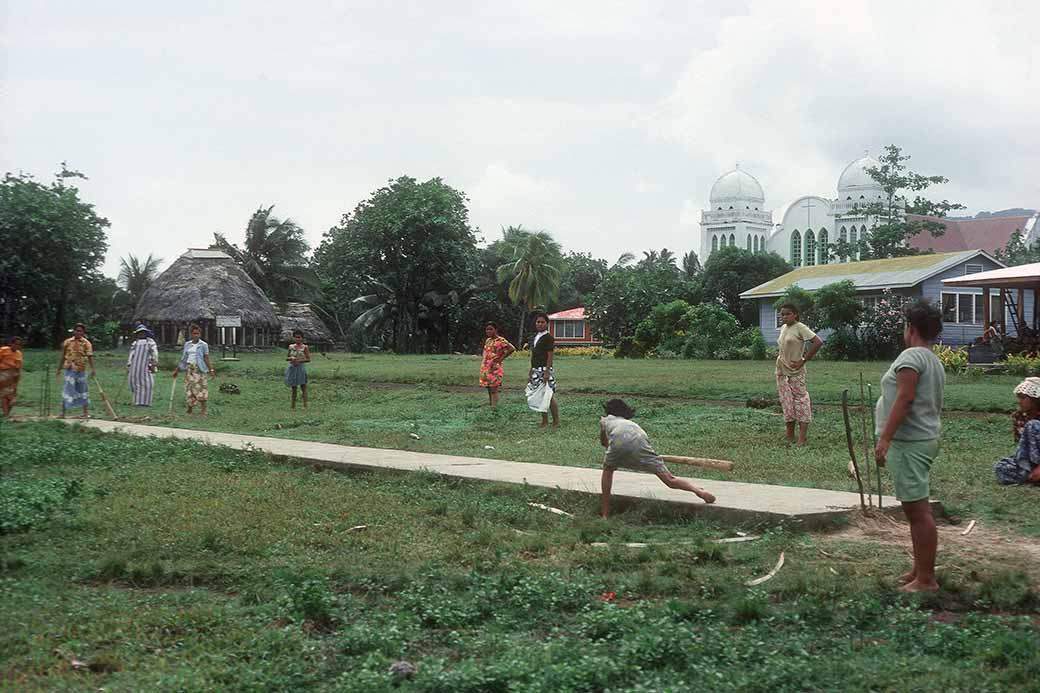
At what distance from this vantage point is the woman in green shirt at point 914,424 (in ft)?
21.0

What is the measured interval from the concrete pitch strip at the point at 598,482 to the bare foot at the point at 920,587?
5.84 feet

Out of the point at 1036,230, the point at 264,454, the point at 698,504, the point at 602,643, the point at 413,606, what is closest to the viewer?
the point at 602,643

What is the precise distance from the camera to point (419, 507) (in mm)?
9070

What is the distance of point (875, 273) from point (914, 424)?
127 feet

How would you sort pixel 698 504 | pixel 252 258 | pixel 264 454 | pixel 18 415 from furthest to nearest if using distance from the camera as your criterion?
pixel 252 258
pixel 18 415
pixel 264 454
pixel 698 504

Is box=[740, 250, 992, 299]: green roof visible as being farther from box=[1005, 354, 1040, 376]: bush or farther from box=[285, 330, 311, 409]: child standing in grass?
box=[285, 330, 311, 409]: child standing in grass

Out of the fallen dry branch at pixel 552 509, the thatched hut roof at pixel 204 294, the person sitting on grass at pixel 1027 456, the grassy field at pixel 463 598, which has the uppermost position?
the thatched hut roof at pixel 204 294

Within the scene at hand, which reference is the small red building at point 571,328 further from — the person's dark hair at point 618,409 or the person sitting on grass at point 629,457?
the person sitting on grass at point 629,457

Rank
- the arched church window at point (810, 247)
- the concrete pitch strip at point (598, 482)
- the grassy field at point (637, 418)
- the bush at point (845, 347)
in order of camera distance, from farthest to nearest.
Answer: the arched church window at point (810, 247) → the bush at point (845, 347) → the grassy field at point (637, 418) → the concrete pitch strip at point (598, 482)

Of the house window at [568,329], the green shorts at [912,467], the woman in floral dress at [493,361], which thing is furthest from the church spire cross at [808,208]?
the green shorts at [912,467]

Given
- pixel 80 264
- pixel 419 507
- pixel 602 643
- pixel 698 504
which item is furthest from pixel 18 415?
pixel 80 264

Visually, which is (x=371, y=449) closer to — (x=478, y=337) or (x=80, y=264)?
(x=80, y=264)

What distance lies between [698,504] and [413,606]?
330 centimetres

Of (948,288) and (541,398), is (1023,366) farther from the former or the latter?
(948,288)
